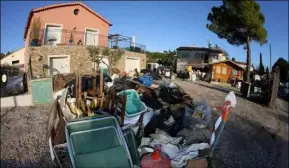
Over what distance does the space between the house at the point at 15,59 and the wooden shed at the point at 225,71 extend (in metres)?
23.3

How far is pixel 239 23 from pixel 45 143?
55.1 ft

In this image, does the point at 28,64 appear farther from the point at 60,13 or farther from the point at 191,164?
the point at 60,13

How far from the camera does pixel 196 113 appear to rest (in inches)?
229

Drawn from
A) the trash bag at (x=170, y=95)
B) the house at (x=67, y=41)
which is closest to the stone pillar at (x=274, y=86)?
the trash bag at (x=170, y=95)

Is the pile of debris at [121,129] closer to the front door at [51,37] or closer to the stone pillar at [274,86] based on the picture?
the front door at [51,37]

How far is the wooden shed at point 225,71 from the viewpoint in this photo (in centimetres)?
2602

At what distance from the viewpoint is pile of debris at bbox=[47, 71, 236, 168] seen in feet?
9.74

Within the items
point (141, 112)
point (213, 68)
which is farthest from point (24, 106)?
point (213, 68)

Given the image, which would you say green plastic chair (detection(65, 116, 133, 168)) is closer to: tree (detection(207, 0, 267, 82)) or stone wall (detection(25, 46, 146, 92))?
stone wall (detection(25, 46, 146, 92))

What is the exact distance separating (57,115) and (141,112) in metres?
1.90

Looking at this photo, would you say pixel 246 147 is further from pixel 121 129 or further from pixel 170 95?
pixel 121 129

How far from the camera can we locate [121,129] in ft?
11.3

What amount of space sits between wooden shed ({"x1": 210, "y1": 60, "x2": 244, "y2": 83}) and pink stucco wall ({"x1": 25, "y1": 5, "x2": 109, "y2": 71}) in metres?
14.9

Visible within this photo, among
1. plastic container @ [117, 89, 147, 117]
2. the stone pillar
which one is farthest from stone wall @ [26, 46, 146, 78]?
the stone pillar
